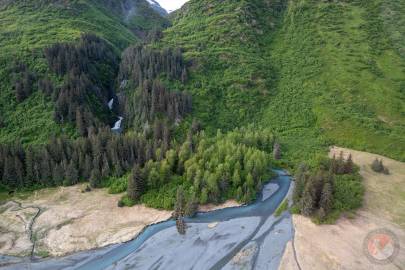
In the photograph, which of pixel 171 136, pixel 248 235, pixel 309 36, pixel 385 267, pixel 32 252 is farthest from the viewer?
pixel 309 36

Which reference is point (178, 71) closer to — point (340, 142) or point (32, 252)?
point (340, 142)

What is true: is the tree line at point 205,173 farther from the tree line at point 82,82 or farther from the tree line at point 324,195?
the tree line at point 82,82

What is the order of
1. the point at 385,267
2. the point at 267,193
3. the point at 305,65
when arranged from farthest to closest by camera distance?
the point at 305,65
the point at 267,193
the point at 385,267

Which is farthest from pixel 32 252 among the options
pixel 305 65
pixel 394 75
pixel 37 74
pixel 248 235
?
pixel 394 75

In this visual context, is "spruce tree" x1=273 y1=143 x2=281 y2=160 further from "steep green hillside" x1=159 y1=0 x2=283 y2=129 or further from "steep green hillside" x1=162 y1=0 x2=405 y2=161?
"steep green hillside" x1=159 y1=0 x2=283 y2=129

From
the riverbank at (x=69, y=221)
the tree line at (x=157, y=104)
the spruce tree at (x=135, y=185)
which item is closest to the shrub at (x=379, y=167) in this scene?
the riverbank at (x=69, y=221)

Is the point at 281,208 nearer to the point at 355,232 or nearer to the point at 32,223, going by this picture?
the point at 355,232
